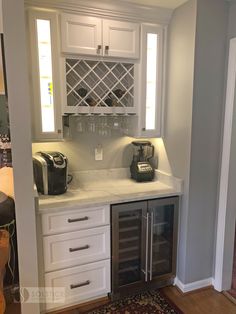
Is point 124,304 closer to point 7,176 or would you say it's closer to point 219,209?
point 219,209

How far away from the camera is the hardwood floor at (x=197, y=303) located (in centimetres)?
208

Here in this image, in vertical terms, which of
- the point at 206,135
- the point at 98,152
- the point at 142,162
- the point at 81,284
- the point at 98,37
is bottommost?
the point at 81,284

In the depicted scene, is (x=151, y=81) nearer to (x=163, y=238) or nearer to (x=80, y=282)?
(x=163, y=238)

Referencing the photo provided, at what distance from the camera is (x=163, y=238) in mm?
2357

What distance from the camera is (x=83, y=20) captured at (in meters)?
2.04

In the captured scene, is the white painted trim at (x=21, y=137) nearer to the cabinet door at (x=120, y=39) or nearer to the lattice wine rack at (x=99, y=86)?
the lattice wine rack at (x=99, y=86)

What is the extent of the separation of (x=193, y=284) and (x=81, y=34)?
2.40 meters

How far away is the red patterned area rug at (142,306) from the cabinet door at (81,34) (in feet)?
6.95

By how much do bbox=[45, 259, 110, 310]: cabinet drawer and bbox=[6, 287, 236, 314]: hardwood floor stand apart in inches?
3.0

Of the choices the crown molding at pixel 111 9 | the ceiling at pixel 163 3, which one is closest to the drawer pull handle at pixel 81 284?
the crown molding at pixel 111 9

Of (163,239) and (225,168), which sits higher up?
(225,168)

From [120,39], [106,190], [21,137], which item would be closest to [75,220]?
[106,190]

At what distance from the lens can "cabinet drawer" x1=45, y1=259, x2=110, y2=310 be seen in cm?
200

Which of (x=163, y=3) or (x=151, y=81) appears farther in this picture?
(x=151, y=81)
